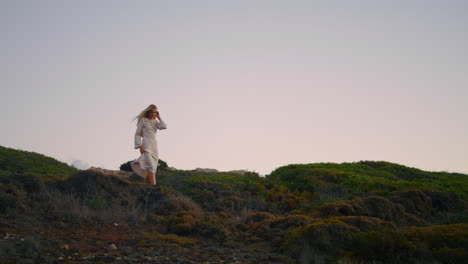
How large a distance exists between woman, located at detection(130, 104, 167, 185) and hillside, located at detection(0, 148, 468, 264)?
3.63 feet

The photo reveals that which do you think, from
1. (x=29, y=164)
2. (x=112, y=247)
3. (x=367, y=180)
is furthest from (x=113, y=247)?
(x=29, y=164)

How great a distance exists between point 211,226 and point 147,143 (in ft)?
16.9

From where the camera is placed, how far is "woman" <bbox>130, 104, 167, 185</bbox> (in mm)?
13094

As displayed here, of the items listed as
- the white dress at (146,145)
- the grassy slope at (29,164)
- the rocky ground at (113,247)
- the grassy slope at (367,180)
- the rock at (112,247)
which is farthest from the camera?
the grassy slope at (29,164)

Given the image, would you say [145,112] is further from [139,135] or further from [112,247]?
[112,247]

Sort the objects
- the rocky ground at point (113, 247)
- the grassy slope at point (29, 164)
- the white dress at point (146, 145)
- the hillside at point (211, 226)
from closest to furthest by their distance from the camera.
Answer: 1. the rocky ground at point (113, 247)
2. the hillside at point (211, 226)
3. the white dress at point (146, 145)
4. the grassy slope at point (29, 164)

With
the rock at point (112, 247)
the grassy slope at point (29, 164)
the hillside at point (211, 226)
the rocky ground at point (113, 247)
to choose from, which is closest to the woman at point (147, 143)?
the hillside at point (211, 226)

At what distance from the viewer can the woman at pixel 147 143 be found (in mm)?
13094

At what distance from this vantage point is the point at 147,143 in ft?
43.3

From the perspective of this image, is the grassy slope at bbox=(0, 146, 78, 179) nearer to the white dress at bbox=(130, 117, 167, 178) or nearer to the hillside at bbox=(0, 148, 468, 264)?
the white dress at bbox=(130, 117, 167, 178)

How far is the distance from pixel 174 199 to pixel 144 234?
283 centimetres

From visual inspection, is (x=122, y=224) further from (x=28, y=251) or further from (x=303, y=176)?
(x=303, y=176)

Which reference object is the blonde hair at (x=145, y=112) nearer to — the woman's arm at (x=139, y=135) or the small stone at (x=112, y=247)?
the woman's arm at (x=139, y=135)

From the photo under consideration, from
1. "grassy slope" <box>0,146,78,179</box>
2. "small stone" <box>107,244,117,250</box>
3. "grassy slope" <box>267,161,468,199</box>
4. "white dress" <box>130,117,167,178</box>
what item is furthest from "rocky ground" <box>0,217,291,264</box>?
"grassy slope" <box>0,146,78,179</box>
